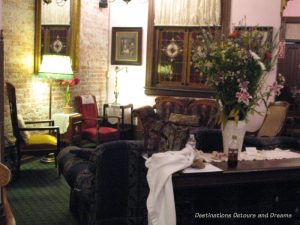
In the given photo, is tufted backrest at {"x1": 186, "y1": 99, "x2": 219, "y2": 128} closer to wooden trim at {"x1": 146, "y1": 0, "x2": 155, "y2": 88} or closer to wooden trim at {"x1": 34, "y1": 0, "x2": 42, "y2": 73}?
wooden trim at {"x1": 146, "y1": 0, "x2": 155, "y2": 88}

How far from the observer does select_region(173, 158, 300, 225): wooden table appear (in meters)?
2.99

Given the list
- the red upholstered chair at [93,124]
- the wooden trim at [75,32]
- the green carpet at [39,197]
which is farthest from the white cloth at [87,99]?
the green carpet at [39,197]

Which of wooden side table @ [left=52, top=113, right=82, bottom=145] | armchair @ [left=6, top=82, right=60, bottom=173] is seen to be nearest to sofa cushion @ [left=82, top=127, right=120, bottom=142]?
wooden side table @ [left=52, top=113, right=82, bottom=145]

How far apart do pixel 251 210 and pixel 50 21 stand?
4.73m

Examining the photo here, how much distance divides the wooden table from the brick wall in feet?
12.3

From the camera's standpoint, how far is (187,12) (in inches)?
316

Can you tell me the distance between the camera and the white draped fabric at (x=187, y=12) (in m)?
7.86

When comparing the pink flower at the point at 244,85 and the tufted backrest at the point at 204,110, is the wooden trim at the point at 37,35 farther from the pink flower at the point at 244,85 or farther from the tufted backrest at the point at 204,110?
the pink flower at the point at 244,85

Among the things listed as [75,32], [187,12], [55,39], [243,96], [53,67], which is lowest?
[243,96]

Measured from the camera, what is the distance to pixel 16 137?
5516mm

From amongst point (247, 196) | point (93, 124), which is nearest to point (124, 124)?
point (93, 124)

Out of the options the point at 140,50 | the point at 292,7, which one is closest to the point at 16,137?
the point at 140,50

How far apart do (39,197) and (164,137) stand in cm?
223

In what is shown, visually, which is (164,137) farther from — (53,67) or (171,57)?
(171,57)
